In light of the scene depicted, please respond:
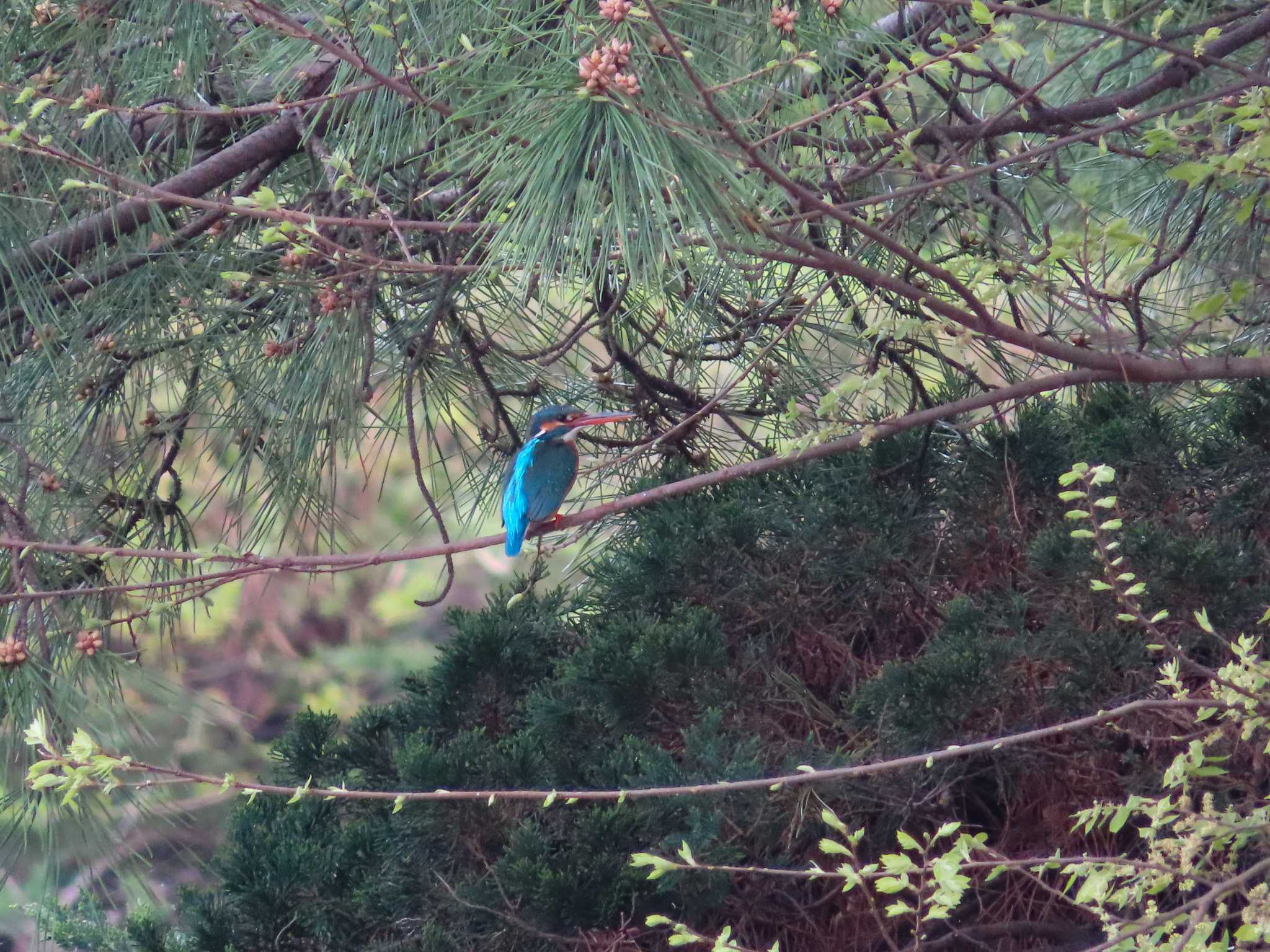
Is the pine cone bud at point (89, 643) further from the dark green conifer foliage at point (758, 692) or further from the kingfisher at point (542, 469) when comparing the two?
the kingfisher at point (542, 469)

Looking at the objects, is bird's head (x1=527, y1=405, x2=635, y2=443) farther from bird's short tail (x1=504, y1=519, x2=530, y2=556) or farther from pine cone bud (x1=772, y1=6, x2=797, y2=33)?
pine cone bud (x1=772, y1=6, x2=797, y2=33)

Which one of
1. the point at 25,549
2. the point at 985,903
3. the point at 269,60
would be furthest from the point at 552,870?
the point at 269,60

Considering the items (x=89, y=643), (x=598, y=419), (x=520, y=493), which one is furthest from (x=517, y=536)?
(x=89, y=643)

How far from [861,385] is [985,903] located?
93 centimetres

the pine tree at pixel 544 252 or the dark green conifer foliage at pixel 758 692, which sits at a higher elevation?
the pine tree at pixel 544 252

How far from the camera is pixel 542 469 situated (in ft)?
8.55

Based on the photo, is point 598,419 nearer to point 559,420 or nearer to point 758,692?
point 559,420

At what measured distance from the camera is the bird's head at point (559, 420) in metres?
2.65

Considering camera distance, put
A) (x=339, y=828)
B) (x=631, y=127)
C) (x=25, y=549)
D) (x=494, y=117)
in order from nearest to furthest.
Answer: (x=631, y=127) < (x=25, y=549) < (x=494, y=117) < (x=339, y=828)

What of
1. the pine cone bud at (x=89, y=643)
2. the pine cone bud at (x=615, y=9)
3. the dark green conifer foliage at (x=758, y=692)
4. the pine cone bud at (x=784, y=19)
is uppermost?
the pine cone bud at (x=615, y=9)

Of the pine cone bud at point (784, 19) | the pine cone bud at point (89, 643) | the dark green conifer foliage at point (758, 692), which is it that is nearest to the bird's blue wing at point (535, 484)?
the dark green conifer foliage at point (758, 692)

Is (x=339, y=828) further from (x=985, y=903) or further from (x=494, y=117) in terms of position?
(x=494, y=117)

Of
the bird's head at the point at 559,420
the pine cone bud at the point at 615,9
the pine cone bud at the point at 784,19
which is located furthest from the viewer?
the bird's head at the point at 559,420

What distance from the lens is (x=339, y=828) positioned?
7.17ft
